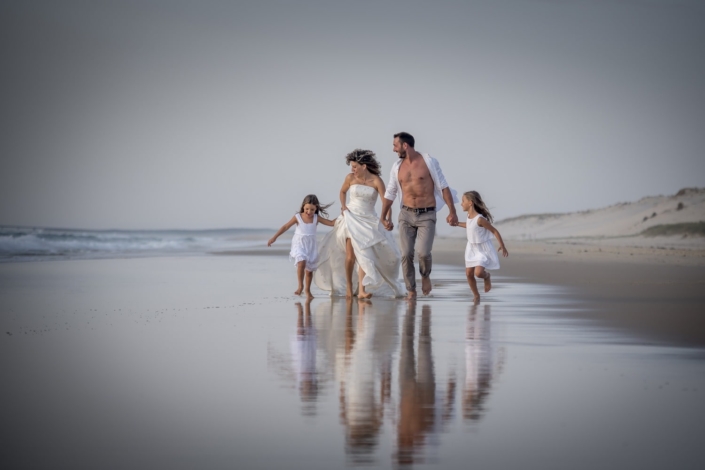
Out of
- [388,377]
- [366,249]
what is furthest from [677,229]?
[388,377]

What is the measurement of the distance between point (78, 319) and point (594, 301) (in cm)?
598

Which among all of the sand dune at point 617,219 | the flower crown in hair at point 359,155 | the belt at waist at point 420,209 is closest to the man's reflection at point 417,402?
the belt at waist at point 420,209

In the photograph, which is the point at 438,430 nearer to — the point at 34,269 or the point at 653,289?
the point at 653,289

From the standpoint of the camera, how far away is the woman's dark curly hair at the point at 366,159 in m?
12.4

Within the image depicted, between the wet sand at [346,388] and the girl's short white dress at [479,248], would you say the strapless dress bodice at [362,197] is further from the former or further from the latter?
the wet sand at [346,388]

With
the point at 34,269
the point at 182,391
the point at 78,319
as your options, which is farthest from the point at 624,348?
the point at 34,269

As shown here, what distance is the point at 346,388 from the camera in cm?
518

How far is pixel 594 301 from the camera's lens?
1068 centimetres

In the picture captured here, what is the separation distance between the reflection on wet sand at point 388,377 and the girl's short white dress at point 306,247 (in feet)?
11.6

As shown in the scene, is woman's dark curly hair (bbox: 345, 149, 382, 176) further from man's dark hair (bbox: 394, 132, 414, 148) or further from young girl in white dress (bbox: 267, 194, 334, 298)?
young girl in white dress (bbox: 267, 194, 334, 298)

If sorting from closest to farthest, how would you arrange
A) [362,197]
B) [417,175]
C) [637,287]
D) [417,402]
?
1. [417,402]
2. [417,175]
3. [362,197]
4. [637,287]

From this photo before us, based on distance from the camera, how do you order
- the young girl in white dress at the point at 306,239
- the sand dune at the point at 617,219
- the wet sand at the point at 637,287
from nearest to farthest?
the wet sand at the point at 637,287 → the young girl in white dress at the point at 306,239 → the sand dune at the point at 617,219

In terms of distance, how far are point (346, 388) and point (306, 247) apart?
7.62m

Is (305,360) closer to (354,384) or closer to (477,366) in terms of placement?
(354,384)
